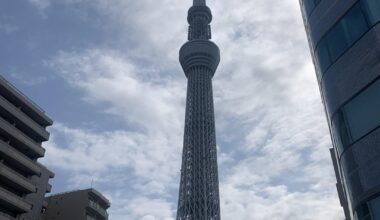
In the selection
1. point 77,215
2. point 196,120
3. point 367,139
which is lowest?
point 367,139

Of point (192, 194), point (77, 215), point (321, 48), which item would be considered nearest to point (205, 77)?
point (192, 194)

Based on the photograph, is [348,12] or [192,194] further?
[192,194]

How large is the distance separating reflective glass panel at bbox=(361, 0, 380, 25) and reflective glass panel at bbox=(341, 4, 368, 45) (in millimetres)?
339

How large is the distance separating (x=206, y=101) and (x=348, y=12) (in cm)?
11081

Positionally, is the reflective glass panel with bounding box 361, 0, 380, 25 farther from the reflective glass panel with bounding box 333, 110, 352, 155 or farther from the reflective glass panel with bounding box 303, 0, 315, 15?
the reflective glass panel with bounding box 303, 0, 315, 15

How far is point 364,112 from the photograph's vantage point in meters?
18.0

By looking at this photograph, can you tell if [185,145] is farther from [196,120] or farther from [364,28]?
[364,28]

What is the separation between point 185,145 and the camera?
122 m

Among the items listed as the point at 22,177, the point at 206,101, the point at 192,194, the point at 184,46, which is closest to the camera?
the point at 22,177

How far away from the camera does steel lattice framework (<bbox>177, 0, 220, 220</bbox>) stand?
364 feet

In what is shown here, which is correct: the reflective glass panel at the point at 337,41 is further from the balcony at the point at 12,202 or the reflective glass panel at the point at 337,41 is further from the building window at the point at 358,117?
the balcony at the point at 12,202

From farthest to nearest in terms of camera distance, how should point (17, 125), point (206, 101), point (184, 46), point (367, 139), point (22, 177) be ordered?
point (184, 46) < point (206, 101) < point (17, 125) < point (22, 177) < point (367, 139)

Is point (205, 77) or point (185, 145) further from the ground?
point (205, 77)

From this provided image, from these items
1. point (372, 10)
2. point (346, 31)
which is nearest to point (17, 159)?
point (346, 31)
